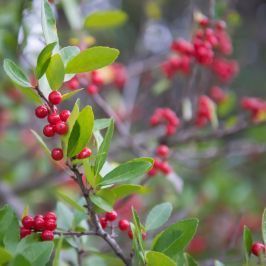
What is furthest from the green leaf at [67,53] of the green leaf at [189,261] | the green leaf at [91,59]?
the green leaf at [189,261]

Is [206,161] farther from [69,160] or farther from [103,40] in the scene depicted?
[69,160]

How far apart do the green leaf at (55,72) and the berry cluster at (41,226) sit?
251mm

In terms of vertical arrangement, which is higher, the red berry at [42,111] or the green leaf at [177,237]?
the red berry at [42,111]

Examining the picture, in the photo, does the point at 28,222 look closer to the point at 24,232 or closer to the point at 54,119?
the point at 24,232

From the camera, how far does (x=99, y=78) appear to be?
1.90 meters

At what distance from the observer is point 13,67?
90cm

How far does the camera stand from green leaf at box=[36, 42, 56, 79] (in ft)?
2.79

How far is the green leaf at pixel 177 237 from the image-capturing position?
0.93 metres

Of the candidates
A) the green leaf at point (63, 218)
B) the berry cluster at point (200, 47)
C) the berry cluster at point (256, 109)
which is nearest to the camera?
the green leaf at point (63, 218)

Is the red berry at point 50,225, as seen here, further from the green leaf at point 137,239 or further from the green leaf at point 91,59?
the green leaf at point 91,59

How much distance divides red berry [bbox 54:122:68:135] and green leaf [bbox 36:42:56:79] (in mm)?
94

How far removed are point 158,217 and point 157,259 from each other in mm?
207

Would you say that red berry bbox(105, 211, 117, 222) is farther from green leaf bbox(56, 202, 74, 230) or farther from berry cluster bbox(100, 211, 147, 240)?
green leaf bbox(56, 202, 74, 230)

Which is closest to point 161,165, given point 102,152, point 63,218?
point 63,218
